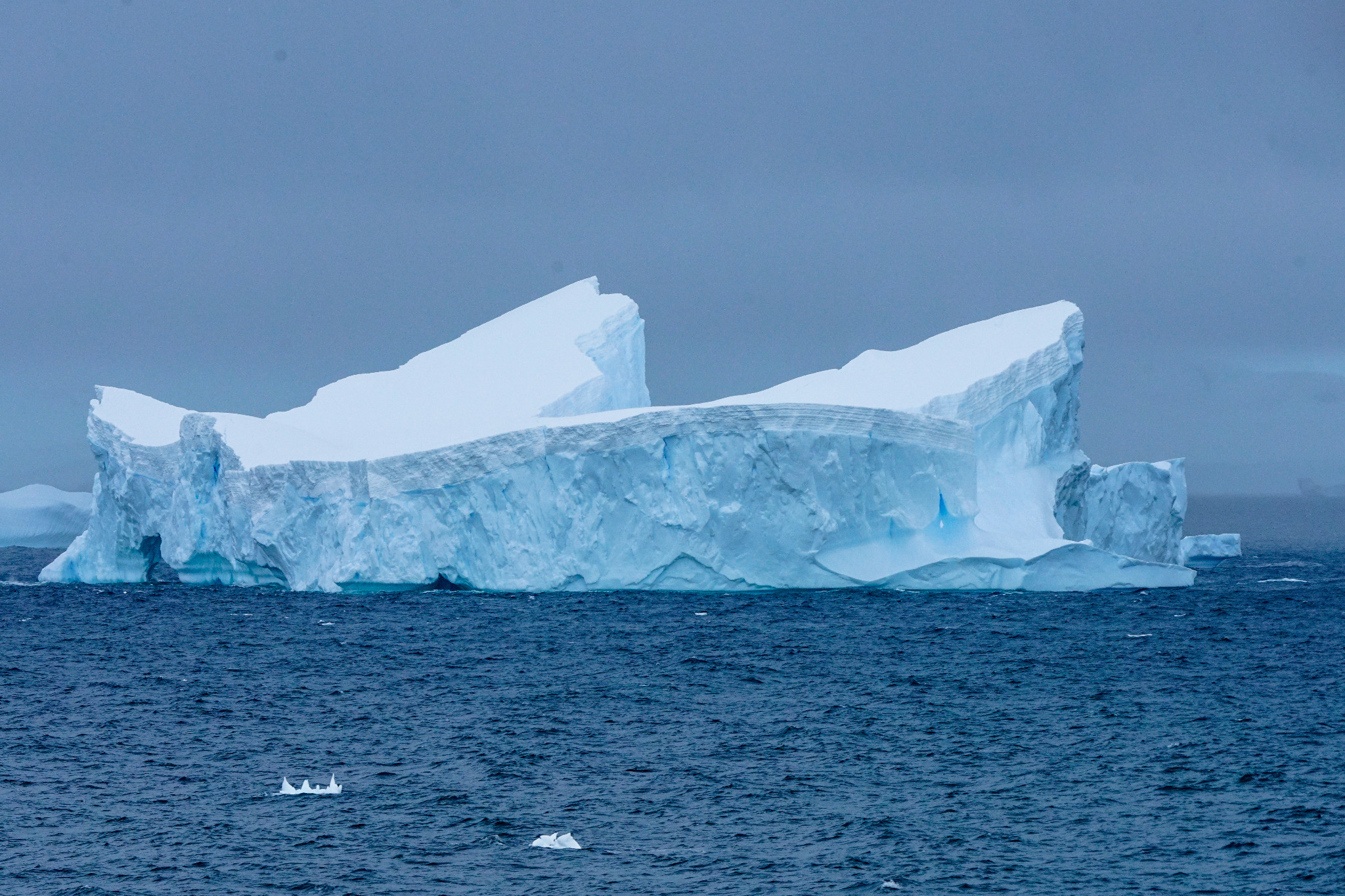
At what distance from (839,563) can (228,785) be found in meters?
12.2

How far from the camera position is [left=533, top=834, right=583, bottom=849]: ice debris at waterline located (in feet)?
32.2

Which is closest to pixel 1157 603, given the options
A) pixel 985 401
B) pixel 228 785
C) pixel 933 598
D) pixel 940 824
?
pixel 933 598

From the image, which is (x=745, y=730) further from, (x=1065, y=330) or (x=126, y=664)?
(x=1065, y=330)

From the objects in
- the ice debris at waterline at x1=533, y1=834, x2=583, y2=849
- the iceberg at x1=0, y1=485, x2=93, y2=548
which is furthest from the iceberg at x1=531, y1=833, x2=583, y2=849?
the iceberg at x1=0, y1=485, x2=93, y2=548

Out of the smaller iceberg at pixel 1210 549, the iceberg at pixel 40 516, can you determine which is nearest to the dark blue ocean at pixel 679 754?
the smaller iceberg at pixel 1210 549

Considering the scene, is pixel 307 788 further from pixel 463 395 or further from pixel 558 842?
pixel 463 395

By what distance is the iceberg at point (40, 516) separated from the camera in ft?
162

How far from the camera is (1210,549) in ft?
128

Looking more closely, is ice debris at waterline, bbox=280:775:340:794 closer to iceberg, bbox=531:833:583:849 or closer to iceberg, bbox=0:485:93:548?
iceberg, bbox=531:833:583:849

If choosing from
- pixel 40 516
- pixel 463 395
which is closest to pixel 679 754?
pixel 463 395

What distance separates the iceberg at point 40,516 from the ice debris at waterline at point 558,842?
140ft

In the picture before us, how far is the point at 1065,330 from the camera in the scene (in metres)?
24.8

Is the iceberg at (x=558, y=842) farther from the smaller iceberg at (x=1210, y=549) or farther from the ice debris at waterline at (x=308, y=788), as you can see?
the smaller iceberg at (x=1210, y=549)

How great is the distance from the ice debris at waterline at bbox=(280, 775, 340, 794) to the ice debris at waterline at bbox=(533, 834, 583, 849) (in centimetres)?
211
